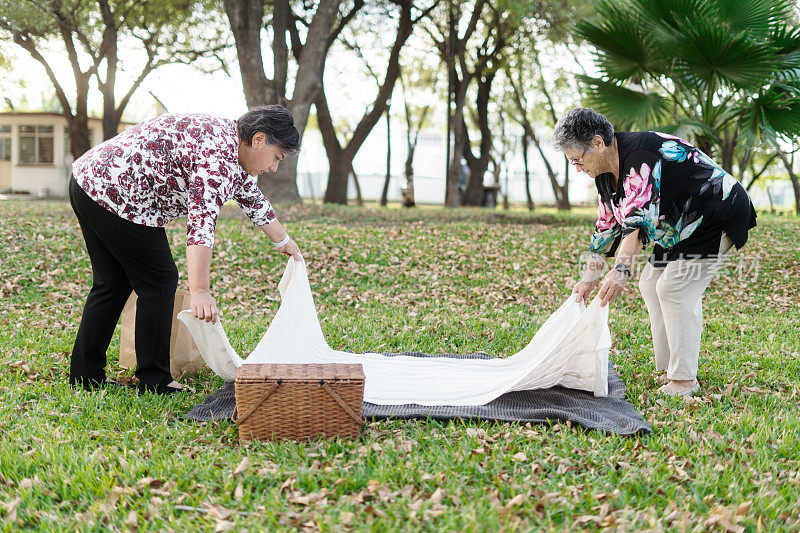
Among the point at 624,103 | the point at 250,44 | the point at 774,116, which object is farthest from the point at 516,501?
the point at 250,44

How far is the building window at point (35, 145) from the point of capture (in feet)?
72.8

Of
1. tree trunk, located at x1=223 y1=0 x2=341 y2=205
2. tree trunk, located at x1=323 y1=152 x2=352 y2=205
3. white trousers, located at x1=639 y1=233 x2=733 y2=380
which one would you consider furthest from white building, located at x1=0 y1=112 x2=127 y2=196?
white trousers, located at x1=639 y1=233 x2=733 y2=380

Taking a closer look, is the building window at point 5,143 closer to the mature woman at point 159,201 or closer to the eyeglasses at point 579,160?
the mature woman at point 159,201

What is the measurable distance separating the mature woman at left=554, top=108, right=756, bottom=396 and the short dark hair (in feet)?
4.27

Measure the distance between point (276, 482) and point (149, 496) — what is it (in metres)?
0.47

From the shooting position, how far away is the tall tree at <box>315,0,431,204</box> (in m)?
→ 15.6

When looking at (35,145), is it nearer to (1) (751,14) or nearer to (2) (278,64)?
(2) (278,64)

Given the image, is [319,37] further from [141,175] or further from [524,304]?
[141,175]

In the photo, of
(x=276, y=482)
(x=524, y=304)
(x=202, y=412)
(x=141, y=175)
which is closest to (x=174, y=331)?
(x=202, y=412)

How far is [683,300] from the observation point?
12.3 ft

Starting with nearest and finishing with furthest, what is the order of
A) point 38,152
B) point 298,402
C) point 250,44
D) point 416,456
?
point 416,456, point 298,402, point 250,44, point 38,152

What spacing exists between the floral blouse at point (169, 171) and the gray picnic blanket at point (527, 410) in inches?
35.8

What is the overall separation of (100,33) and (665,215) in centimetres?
1565

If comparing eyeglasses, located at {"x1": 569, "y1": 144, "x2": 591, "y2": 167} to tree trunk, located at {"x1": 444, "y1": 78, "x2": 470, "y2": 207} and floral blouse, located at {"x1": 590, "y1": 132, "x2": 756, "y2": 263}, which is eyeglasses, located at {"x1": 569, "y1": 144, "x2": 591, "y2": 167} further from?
tree trunk, located at {"x1": 444, "y1": 78, "x2": 470, "y2": 207}
